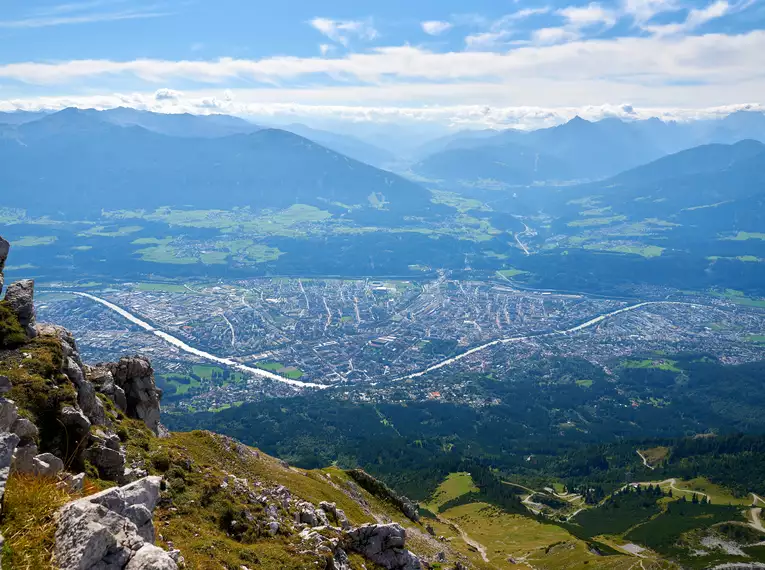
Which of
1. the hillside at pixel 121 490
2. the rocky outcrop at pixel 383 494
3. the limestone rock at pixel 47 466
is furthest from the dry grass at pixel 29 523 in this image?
the rocky outcrop at pixel 383 494

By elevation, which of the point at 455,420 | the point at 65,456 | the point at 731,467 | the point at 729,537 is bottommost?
the point at 455,420

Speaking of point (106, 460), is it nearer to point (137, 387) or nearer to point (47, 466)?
point (47, 466)

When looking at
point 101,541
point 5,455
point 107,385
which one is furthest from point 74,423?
point 101,541

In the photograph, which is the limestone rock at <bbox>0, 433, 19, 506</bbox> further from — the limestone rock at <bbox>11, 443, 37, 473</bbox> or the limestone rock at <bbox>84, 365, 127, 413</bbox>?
the limestone rock at <bbox>84, 365, 127, 413</bbox>

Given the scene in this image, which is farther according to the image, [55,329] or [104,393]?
[104,393]

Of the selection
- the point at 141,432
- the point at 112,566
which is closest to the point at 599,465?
the point at 141,432

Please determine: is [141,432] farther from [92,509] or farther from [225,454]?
[92,509]
